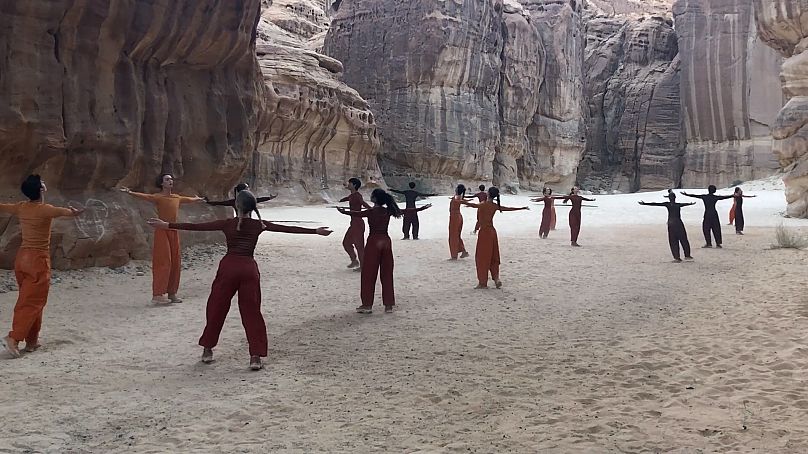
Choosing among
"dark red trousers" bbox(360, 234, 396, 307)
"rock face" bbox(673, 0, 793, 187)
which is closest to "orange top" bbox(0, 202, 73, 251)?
"dark red trousers" bbox(360, 234, 396, 307)

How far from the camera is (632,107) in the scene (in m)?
43.9

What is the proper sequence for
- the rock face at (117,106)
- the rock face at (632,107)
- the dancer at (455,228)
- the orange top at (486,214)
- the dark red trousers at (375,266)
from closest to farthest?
the dark red trousers at (375,266)
the rock face at (117,106)
the orange top at (486,214)
the dancer at (455,228)
the rock face at (632,107)

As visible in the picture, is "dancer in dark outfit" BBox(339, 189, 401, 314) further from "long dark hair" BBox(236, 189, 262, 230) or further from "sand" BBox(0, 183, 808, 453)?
"long dark hair" BBox(236, 189, 262, 230)

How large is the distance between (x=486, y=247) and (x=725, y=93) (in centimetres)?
3570

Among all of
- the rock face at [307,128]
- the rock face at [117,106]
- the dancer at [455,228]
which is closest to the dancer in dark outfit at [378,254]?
the rock face at [117,106]

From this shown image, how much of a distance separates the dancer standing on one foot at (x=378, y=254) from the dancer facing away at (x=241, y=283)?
7.30ft

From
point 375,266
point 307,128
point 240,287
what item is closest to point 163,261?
point 375,266

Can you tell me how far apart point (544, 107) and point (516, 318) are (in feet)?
115

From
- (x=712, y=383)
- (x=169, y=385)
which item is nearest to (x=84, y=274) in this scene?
(x=169, y=385)

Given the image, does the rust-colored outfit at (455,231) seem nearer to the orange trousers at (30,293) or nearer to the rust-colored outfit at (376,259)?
the rust-colored outfit at (376,259)

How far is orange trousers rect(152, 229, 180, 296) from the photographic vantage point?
7.71m

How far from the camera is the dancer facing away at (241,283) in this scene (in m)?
5.01

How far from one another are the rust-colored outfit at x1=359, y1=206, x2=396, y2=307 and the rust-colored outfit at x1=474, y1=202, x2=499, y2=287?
6.47 ft

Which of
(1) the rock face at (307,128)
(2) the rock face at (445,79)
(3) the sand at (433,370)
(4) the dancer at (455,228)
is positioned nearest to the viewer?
(3) the sand at (433,370)
